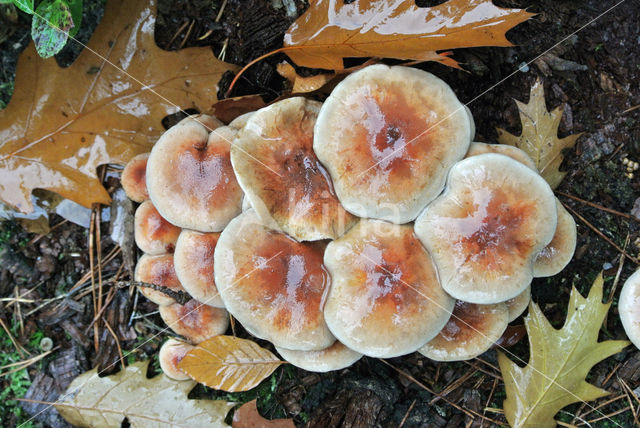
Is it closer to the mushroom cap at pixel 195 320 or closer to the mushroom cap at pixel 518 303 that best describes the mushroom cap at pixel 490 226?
the mushroom cap at pixel 518 303

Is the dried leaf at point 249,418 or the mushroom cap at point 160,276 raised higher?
the mushroom cap at point 160,276

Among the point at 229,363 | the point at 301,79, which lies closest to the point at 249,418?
the point at 229,363

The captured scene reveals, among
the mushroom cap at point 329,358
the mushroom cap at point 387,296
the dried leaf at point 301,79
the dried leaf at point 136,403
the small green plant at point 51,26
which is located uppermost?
the small green plant at point 51,26

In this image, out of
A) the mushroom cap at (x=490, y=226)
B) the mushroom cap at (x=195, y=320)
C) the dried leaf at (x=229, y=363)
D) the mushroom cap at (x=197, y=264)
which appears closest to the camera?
the mushroom cap at (x=490, y=226)

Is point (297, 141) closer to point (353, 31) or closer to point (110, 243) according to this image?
point (353, 31)

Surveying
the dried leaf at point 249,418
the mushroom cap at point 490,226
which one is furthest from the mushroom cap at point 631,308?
the dried leaf at point 249,418

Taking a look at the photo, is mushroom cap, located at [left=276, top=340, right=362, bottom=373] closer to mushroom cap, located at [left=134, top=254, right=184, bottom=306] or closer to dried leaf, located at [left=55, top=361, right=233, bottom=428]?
dried leaf, located at [left=55, top=361, right=233, bottom=428]

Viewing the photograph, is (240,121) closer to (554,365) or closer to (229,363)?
(229,363)
